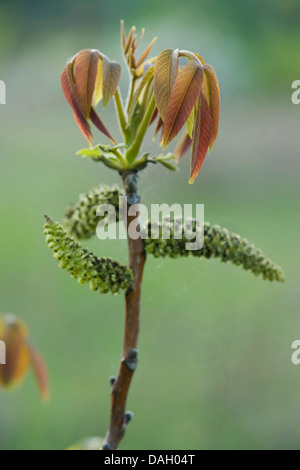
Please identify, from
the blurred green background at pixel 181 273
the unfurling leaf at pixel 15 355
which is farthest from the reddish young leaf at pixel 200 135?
the blurred green background at pixel 181 273

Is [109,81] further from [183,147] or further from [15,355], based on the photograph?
[15,355]

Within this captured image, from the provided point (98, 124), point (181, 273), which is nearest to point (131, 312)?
point (98, 124)

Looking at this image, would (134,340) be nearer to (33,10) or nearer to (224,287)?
(224,287)

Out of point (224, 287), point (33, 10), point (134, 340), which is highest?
point (33, 10)

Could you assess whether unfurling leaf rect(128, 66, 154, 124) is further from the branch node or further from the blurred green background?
the blurred green background

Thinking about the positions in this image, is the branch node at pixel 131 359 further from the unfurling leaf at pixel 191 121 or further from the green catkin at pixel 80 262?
the unfurling leaf at pixel 191 121

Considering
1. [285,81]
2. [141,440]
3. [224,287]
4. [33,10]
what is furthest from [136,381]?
[33,10]

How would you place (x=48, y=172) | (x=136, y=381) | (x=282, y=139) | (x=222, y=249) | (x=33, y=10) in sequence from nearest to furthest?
(x=222, y=249)
(x=136, y=381)
(x=282, y=139)
(x=48, y=172)
(x=33, y=10)
